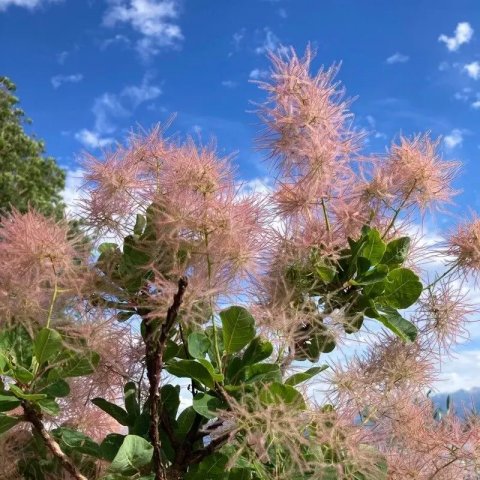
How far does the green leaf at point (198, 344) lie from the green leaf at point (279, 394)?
113 mm

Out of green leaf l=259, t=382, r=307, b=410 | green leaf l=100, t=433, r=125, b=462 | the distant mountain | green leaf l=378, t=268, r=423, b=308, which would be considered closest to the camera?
green leaf l=259, t=382, r=307, b=410

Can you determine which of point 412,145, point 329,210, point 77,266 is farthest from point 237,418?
point 412,145

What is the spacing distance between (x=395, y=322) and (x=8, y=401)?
0.72 metres

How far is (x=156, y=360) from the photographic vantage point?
105 centimetres

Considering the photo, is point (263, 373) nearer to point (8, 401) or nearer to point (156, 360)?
point (156, 360)

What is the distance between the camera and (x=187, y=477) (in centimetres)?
120

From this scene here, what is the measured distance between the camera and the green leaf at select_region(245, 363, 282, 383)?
45.4 inches

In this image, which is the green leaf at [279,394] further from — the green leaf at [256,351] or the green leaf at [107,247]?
the green leaf at [107,247]

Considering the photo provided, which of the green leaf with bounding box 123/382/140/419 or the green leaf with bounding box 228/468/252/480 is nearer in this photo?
the green leaf with bounding box 228/468/252/480

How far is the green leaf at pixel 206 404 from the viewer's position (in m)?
1.13

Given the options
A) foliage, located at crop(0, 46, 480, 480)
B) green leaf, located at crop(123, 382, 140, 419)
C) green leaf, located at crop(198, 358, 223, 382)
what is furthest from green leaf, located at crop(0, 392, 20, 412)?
Answer: green leaf, located at crop(198, 358, 223, 382)

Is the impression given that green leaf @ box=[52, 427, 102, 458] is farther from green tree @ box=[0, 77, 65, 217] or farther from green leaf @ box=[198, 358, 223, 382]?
green tree @ box=[0, 77, 65, 217]

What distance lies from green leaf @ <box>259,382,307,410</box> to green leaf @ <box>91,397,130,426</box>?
31 centimetres

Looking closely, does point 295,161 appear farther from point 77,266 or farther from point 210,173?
point 77,266
